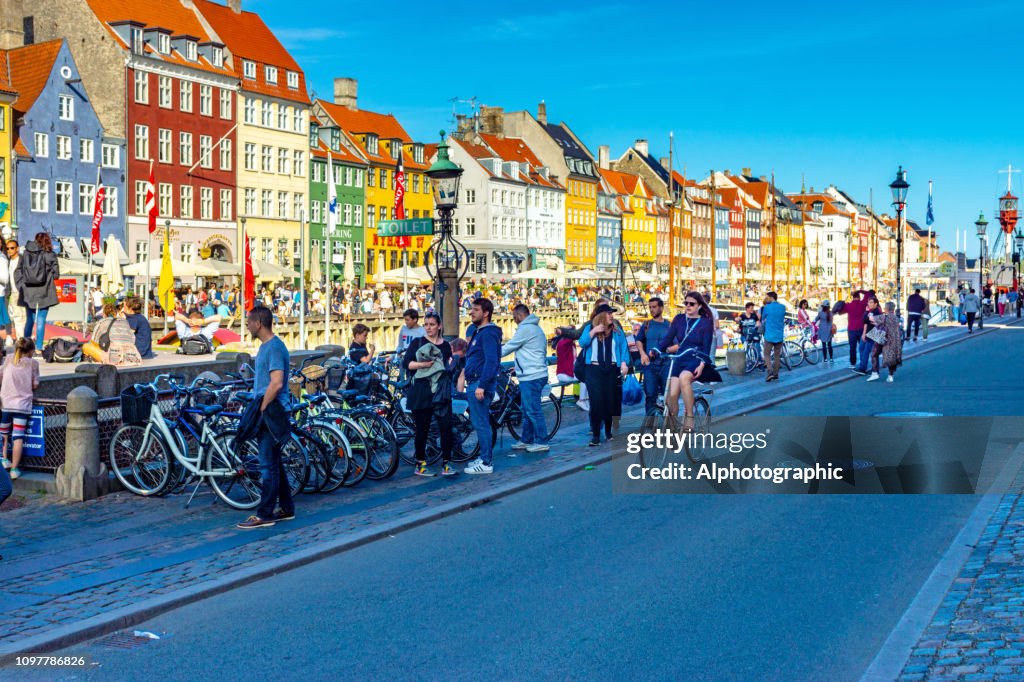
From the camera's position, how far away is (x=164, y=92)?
6356 centimetres

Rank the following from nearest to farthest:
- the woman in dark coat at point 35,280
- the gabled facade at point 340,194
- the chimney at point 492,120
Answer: the woman in dark coat at point 35,280
the gabled facade at point 340,194
the chimney at point 492,120

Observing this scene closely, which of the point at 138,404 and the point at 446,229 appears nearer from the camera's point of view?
the point at 138,404

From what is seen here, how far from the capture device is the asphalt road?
633 cm

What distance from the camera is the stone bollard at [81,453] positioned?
1139 centimetres

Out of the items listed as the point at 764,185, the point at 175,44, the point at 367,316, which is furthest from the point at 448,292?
the point at 764,185

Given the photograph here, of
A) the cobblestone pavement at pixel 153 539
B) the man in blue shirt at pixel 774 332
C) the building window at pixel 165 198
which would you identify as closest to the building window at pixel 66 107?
the building window at pixel 165 198

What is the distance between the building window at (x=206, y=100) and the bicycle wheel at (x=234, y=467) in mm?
58280

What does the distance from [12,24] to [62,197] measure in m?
11.7

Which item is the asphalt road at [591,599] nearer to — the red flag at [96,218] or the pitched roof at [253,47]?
the red flag at [96,218]

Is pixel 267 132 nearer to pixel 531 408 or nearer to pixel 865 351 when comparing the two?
pixel 865 351

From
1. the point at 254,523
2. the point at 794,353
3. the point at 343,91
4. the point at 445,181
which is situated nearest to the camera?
the point at 254,523

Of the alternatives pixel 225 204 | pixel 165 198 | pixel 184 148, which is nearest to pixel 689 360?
pixel 165 198

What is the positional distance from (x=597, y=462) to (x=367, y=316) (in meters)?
38.9

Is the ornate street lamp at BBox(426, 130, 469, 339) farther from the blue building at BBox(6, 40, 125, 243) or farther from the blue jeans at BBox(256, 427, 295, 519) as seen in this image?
the blue building at BBox(6, 40, 125, 243)
